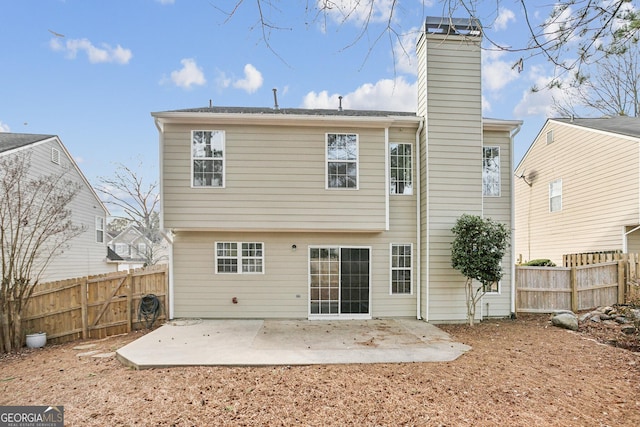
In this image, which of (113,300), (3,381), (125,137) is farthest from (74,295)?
(125,137)

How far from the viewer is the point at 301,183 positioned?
8.29m

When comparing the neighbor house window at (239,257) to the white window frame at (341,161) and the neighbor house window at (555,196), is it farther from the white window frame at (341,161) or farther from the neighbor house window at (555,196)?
the neighbor house window at (555,196)

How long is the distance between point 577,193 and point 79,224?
792 inches

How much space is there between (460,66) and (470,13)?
20.8 feet

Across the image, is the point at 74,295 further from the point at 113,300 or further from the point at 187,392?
the point at 187,392

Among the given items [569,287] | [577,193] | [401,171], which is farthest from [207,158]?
[577,193]

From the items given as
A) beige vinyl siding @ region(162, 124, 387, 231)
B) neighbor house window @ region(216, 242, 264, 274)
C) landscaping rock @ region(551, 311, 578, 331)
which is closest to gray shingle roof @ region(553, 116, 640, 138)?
landscaping rock @ region(551, 311, 578, 331)

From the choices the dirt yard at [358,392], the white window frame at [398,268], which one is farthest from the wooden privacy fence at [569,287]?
the dirt yard at [358,392]

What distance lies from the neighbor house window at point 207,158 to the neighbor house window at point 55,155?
9291 mm

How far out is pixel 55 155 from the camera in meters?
13.7

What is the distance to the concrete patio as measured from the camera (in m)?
5.37

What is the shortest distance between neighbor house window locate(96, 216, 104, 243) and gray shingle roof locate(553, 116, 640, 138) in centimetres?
2148

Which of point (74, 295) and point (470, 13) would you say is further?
point (74, 295)

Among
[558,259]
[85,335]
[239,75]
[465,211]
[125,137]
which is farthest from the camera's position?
[125,137]
